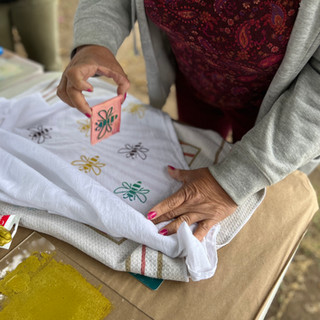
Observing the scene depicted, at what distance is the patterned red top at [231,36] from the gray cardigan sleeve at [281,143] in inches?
3.3

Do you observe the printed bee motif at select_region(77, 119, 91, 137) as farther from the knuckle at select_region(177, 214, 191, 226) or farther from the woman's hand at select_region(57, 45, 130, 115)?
the knuckle at select_region(177, 214, 191, 226)

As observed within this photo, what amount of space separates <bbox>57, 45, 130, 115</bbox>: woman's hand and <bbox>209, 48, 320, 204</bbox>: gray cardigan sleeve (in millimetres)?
323

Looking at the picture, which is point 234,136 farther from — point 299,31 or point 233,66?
point 299,31

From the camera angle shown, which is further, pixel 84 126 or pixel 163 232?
pixel 84 126

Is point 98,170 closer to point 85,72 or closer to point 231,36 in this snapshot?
point 85,72

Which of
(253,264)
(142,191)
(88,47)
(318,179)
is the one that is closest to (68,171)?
(142,191)

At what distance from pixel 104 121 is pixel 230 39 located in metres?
0.33

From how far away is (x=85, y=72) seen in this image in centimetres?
72

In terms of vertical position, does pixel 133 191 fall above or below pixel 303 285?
above

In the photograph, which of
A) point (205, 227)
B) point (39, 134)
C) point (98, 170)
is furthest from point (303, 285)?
point (39, 134)

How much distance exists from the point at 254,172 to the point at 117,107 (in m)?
0.35

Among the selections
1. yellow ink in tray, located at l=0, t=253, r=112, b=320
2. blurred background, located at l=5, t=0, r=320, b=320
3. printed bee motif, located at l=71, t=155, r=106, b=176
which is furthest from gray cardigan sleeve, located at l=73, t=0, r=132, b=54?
blurred background, located at l=5, t=0, r=320, b=320

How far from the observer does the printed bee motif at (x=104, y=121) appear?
0.75m

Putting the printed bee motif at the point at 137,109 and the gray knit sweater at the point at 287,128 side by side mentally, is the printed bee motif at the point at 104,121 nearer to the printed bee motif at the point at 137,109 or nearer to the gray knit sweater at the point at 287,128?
the printed bee motif at the point at 137,109
